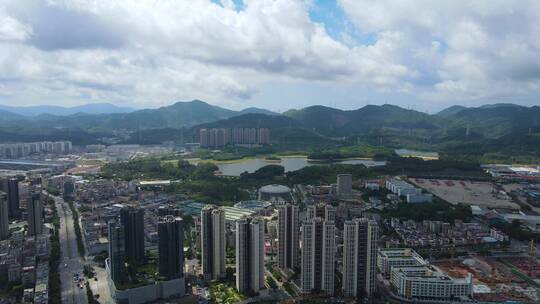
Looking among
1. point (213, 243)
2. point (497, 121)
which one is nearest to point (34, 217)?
point (213, 243)

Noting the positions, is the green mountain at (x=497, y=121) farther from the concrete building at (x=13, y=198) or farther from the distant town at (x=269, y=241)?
the concrete building at (x=13, y=198)

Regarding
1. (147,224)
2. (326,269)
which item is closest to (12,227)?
(147,224)

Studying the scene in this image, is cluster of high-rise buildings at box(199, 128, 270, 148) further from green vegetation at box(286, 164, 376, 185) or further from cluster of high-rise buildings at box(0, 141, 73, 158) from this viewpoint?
green vegetation at box(286, 164, 376, 185)

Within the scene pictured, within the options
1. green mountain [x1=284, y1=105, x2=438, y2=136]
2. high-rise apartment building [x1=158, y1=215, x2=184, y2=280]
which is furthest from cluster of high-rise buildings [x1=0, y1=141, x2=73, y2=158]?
high-rise apartment building [x1=158, y1=215, x2=184, y2=280]

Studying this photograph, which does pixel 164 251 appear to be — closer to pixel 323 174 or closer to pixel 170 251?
pixel 170 251

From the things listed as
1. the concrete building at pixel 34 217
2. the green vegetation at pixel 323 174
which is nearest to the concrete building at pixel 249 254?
the concrete building at pixel 34 217

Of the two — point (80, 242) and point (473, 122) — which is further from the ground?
point (473, 122)

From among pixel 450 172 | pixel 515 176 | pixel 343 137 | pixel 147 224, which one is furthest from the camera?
pixel 343 137

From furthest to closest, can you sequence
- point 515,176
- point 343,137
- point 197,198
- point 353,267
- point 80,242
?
point 343,137 → point 515,176 → point 197,198 → point 80,242 → point 353,267

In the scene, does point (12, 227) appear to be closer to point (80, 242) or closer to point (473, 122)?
point (80, 242)
